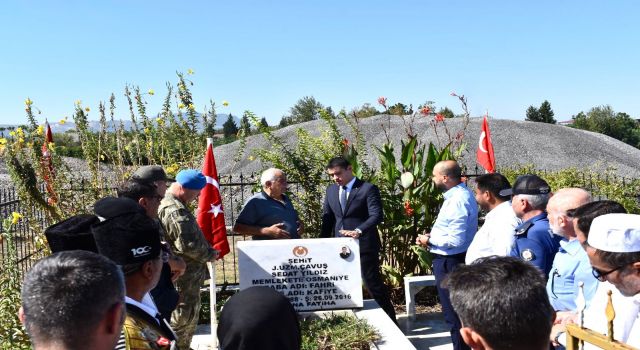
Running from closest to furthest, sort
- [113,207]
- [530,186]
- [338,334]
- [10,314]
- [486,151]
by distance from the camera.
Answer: [113,207] → [530,186] → [10,314] → [338,334] → [486,151]

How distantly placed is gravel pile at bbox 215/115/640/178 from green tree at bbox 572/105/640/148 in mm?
15049

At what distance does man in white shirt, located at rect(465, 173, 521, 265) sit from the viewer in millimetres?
4332

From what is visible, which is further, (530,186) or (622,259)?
(530,186)

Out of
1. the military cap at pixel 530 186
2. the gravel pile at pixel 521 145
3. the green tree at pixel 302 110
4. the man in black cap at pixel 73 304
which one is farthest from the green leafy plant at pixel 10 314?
the green tree at pixel 302 110

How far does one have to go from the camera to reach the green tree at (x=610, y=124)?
4169 centimetres

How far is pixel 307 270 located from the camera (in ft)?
17.6

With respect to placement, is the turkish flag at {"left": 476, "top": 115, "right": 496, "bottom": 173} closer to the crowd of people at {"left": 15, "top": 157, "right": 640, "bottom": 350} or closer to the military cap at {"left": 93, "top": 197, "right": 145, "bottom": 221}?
the crowd of people at {"left": 15, "top": 157, "right": 640, "bottom": 350}

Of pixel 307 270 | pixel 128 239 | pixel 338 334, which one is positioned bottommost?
pixel 338 334

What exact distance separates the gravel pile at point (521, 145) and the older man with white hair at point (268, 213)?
16.3 metres

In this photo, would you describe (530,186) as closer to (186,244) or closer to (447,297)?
(447,297)

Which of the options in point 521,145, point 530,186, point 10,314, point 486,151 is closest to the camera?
point 530,186

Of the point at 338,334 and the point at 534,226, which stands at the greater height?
the point at 534,226

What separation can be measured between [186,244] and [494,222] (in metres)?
2.34

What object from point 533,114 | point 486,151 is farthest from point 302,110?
point 486,151
